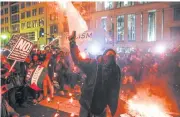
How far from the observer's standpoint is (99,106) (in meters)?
4.43

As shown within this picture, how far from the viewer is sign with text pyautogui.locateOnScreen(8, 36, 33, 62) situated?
243 inches

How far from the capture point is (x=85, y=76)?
5332mm

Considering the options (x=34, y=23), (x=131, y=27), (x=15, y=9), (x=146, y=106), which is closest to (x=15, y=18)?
(x=15, y=9)

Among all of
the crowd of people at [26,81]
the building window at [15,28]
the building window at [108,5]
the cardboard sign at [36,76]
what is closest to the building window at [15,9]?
the building window at [15,28]

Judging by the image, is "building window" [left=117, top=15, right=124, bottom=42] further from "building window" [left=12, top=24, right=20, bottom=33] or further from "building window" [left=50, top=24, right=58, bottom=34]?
"building window" [left=12, top=24, right=20, bottom=33]

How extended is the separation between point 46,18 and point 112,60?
53.4 m

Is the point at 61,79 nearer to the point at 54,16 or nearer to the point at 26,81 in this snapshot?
the point at 26,81

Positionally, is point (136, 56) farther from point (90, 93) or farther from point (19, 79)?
point (90, 93)

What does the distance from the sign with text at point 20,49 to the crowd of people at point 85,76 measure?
452 millimetres

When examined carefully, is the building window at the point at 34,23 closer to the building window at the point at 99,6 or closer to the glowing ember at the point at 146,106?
the building window at the point at 99,6

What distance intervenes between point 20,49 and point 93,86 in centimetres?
281

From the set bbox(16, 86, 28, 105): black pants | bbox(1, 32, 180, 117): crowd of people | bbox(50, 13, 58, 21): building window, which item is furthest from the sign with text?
Result: bbox(50, 13, 58, 21): building window

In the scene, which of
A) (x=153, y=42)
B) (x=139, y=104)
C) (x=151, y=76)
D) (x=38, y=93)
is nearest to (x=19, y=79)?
(x=38, y=93)

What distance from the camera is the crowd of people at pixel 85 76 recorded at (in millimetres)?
4355
